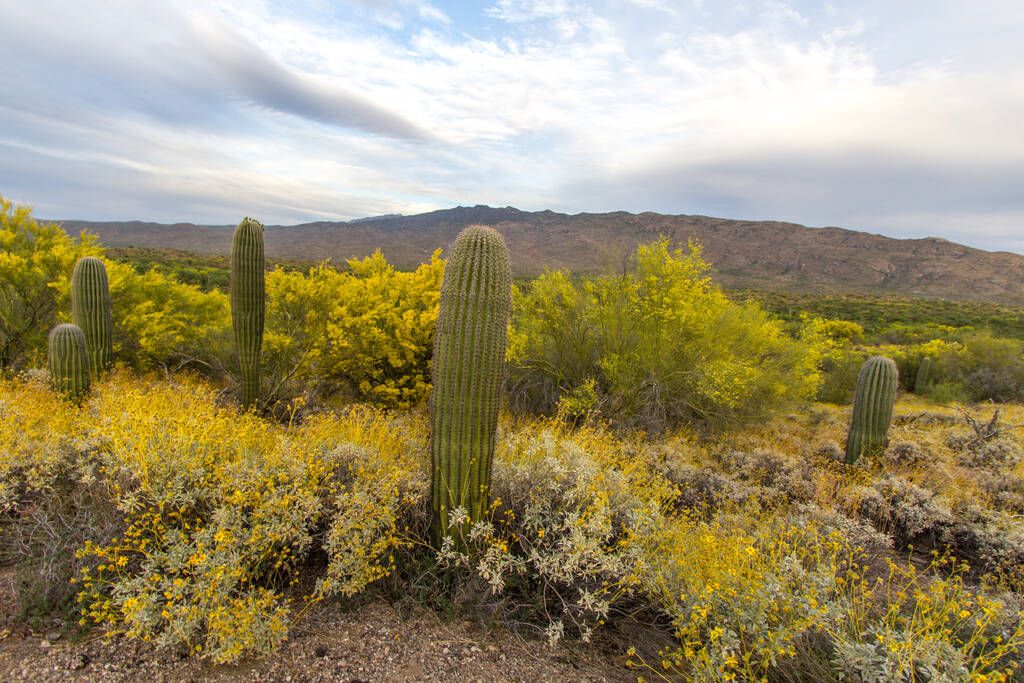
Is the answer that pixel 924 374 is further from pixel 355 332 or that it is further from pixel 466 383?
pixel 466 383

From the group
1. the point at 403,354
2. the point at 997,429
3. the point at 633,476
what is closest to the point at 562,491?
the point at 633,476

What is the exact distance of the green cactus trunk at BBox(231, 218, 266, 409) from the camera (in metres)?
7.73

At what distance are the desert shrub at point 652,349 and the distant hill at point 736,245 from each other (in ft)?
125

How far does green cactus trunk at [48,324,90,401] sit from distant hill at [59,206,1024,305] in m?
40.4

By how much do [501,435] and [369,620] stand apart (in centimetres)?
302

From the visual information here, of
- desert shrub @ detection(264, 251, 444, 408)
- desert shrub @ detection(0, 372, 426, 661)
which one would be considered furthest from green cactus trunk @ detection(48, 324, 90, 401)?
desert shrub @ detection(264, 251, 444, 408)

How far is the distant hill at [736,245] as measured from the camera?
58.8 metres

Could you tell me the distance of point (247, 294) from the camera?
7.73 meters

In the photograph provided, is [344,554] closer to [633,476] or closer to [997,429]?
[633,476]

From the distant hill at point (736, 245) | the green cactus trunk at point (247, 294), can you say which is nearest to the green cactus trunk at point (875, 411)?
the green cactus trunk at point (247, 294)

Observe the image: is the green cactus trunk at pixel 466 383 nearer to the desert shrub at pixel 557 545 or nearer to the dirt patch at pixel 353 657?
the desert shrub at pixel 557 545

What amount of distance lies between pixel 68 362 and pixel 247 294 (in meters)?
2.48

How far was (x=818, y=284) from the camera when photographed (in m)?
60.2

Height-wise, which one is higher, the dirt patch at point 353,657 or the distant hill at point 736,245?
the distant hill at point 736,245
